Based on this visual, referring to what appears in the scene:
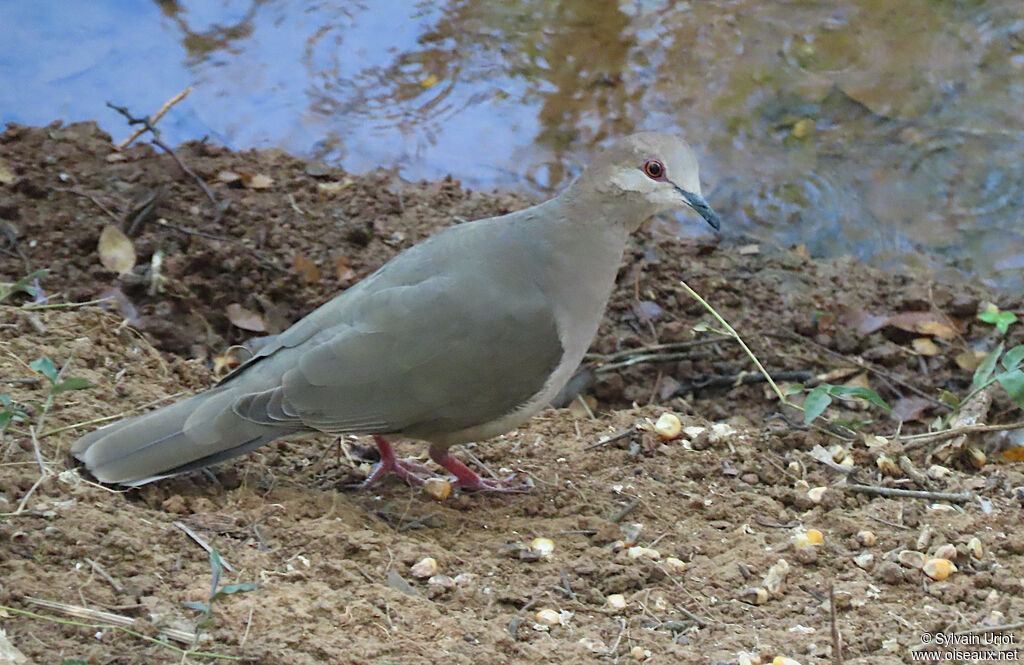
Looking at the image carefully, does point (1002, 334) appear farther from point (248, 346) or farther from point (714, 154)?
point (248, 346)

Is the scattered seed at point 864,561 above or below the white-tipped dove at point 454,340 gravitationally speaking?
below

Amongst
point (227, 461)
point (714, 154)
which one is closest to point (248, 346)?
point (227, 461)

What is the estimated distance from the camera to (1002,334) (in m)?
4.82

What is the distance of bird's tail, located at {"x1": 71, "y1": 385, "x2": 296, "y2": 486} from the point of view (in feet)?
10.5

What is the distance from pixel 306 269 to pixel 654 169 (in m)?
1.86

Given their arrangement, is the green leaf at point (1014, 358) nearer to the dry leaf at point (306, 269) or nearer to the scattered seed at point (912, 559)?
the scattered seed at point (912, 559)

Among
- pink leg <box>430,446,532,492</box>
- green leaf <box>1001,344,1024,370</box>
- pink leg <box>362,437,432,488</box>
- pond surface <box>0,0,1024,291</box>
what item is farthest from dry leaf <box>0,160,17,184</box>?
green leaf <box>1001,344,1024,370</box>

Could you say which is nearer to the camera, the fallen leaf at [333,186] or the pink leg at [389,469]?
the pink leg at [389,469]

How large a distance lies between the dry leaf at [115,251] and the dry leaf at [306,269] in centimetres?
67

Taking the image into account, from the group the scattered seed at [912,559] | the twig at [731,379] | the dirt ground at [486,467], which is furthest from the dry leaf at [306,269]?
the scattered seed at [912,559]

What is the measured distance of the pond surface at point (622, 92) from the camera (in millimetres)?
6027

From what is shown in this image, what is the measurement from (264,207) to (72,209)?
810 millimetres

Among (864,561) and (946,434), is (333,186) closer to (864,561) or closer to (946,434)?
(946,434)

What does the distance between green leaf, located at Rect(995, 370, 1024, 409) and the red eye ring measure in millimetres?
1224
